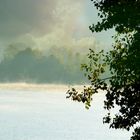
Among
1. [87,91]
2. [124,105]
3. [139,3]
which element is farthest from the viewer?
[87,91]

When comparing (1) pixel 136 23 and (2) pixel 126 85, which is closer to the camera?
(1) pixel 136 23

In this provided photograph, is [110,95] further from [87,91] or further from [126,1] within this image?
[126,1]

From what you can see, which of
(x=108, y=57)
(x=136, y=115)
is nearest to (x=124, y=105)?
(x=136, y=115)

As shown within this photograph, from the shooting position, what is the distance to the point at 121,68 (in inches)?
1179

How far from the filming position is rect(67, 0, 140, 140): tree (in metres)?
29.0

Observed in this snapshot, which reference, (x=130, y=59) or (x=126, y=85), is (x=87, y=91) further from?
(x=130, y=59)

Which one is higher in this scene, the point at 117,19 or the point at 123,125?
the point at 117,19

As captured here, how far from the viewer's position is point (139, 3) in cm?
3081

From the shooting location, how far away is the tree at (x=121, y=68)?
95.3ft

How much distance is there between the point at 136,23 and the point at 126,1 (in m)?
2.26

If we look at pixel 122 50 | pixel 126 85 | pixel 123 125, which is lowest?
pixel 123 125

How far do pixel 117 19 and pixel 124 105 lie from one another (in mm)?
5288

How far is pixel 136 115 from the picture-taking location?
3253 centimetres

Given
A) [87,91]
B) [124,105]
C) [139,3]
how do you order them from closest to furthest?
[139,3] < [124,105] < [87,91]
